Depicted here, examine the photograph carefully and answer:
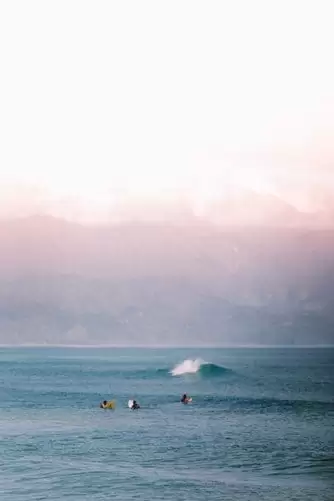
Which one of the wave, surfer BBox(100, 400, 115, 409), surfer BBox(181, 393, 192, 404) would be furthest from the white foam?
surfer BBox(100, 400, 115, 409)

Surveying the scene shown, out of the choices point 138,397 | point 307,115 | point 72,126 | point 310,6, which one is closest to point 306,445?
point 138,397

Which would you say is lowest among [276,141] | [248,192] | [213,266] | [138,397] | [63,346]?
[138,397]

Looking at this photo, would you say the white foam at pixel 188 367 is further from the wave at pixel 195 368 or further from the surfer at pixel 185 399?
the surfer at pixel 185 399

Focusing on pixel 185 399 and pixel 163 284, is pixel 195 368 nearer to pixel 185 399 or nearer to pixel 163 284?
pixel 185 399

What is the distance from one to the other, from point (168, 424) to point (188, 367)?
29cm

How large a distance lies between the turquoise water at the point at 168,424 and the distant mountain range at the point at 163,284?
0.10 metres

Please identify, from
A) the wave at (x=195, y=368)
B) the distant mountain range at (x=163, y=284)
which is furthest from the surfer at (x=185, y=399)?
the distant mountain range at (x=163, y=284)

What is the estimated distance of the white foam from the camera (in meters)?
3.90

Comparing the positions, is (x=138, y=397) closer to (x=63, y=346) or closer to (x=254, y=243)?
(x=63, y=346)

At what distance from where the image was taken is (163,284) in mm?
3980

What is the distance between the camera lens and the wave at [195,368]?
3908 millimetres

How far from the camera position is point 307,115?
13.2 ft

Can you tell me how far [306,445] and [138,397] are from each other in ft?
2.78

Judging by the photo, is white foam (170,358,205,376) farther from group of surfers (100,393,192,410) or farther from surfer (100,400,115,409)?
surfer (100,400,115,409)
